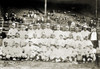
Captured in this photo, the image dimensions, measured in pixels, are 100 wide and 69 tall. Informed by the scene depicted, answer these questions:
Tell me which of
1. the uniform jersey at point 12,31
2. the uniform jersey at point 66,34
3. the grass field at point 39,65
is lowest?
the grass field at point 39,65

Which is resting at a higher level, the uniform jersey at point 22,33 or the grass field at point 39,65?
the uniform jersey at point 22,33

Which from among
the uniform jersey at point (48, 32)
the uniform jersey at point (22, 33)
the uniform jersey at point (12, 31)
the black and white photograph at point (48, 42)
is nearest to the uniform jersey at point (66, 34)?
the black and white photograph at point (48, 42)

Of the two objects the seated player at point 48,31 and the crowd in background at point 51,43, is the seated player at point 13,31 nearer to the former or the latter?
the crowd in background at point 51,43

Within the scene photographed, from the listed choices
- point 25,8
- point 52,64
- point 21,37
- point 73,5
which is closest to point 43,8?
point 25,8

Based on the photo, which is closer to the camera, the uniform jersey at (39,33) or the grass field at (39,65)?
the grass field at (39,65)

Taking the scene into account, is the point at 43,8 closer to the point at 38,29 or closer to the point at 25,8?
the point at 25,8

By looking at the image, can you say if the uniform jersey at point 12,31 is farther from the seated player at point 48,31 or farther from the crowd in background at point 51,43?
the seated player at point 48,31

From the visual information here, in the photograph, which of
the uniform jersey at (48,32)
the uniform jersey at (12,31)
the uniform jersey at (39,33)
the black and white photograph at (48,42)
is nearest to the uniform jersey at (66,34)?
the black and white photograph at (48,42)

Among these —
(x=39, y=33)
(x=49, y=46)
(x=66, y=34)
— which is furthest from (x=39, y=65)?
(x=66, y=34)
